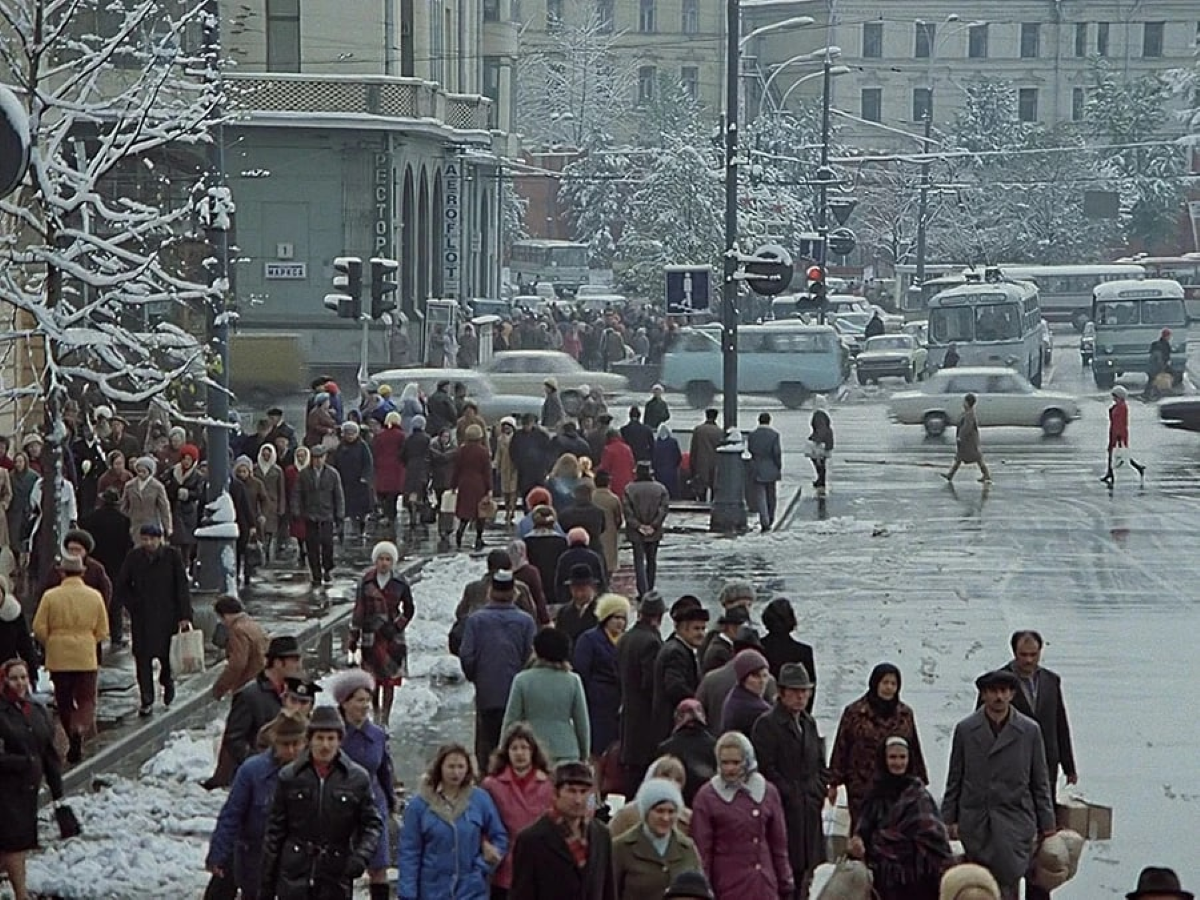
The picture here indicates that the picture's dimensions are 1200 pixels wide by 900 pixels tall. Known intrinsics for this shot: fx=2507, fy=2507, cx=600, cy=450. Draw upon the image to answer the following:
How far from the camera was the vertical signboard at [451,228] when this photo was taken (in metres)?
64.2

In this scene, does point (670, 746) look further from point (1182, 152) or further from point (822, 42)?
point (822, 42)

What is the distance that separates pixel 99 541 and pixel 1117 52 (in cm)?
10412

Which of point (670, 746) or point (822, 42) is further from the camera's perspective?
point (822, 42)

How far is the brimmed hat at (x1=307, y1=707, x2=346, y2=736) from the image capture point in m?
10.1

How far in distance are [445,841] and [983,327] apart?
4903 cm

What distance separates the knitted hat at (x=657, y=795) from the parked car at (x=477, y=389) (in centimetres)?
2986

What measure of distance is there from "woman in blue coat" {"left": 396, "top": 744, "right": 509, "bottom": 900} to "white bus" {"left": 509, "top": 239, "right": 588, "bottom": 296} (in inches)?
3242

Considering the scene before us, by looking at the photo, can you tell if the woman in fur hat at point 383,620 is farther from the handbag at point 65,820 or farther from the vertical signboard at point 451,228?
the vertical signboard at point 451,228

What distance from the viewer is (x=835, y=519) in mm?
32750

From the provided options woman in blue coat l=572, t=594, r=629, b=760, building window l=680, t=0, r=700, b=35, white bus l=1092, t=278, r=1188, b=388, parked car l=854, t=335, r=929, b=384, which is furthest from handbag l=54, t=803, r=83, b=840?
building window l=680, t=0, r=700, b=35

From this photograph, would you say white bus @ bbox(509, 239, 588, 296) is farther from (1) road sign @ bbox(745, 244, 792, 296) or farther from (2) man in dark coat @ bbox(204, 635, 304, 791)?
(2) man in dark coat @ bbox(204, 635, 304, 791)

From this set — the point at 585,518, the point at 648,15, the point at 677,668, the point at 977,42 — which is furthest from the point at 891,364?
the point at 977,42

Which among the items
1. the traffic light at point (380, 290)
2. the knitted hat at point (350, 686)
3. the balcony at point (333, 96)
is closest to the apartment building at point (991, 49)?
the balcony at point (333, 96)

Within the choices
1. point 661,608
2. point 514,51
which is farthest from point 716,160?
point 661,608
